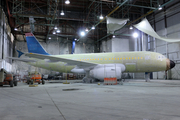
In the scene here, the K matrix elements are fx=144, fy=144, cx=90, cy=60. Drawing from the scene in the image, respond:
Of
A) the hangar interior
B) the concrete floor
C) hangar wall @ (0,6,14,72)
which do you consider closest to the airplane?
hangar wall @ (0,6,14,72)

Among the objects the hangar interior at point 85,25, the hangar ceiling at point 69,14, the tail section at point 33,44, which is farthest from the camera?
the hangar ceiling at point 69,14

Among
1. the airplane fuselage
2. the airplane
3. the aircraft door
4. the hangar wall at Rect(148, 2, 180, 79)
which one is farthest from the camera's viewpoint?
the hangar wall at Rect(148, 2, 180, 79)

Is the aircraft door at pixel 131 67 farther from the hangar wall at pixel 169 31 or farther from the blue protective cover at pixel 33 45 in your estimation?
the hangar wall at pixel 169 31

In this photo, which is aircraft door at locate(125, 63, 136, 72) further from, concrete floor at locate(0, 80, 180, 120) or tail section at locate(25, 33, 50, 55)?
tail section at locate(25, 33, 50, 55)

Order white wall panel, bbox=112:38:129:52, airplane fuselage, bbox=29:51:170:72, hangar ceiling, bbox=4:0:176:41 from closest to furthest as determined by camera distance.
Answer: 1. airplane fuselage, bbox=29:51:170:72
2. hangar ceiling, bbox=4:0:176:41
3. white wall panel, bbox=112:38:129:52

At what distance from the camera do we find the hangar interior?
20.9m

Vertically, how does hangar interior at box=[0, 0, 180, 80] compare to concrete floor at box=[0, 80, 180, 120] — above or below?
above

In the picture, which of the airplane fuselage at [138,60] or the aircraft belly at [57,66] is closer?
the airplane fuselage at [138,60]

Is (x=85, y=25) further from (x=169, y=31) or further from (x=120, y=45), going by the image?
(x=169, y=31)

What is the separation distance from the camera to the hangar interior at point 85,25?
20.9 metres

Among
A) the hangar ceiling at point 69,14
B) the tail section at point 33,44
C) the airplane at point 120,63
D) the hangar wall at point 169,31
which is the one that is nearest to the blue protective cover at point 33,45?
the tail section at point 33,44

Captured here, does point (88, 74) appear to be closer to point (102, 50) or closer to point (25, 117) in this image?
point (25, 117)

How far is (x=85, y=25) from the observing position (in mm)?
30938

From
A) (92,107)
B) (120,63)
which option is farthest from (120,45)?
(92,107)
